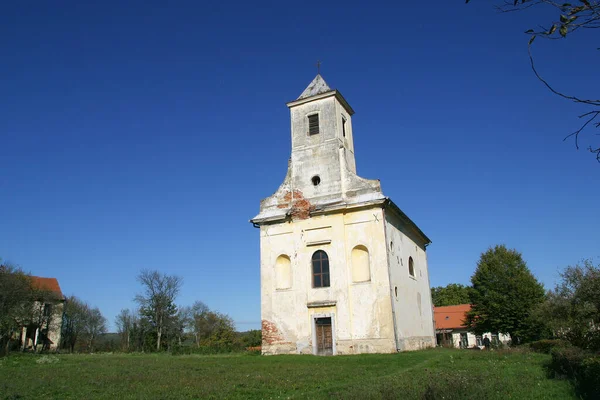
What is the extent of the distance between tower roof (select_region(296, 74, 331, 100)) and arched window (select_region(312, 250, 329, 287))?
10779 mm

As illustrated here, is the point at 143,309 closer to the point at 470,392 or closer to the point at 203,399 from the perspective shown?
the point at 203,399

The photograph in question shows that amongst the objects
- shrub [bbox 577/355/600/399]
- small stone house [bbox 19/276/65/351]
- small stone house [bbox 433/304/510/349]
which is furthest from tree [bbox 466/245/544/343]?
small stone house [bbox 19/276/65/351]

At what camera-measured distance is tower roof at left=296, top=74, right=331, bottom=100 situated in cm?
3017

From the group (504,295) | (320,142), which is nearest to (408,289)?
(320,142)

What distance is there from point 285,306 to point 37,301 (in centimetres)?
3761

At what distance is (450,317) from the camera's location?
59.7 metres

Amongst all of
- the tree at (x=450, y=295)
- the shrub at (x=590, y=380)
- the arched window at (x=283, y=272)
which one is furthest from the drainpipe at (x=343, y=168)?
the tree at (x=450, y=295)

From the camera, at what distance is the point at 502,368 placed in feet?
51.0

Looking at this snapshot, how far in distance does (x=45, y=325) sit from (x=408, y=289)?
4533 centimetres

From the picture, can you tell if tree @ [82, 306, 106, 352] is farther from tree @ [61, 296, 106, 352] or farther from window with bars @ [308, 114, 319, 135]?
window with bars @ [308, 114, 319, 135]

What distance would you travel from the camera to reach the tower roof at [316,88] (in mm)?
30172

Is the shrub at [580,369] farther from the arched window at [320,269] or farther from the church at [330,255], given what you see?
the arched window at [320,269]

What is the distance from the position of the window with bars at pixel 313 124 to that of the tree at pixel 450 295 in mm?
56386

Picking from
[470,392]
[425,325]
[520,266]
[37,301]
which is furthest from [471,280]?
[37,301]
